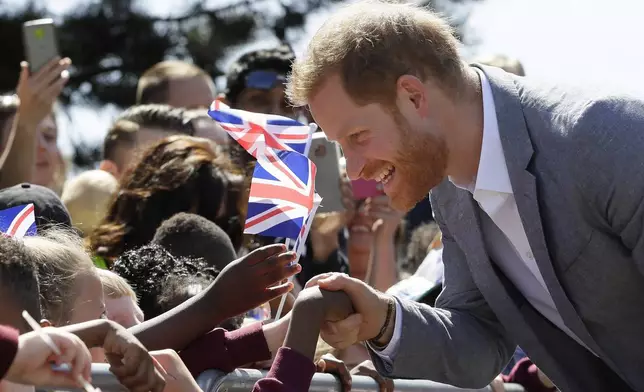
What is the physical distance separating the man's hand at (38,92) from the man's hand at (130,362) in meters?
2.69

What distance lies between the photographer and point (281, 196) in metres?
3.81

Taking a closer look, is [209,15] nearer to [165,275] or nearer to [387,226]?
[387,226]

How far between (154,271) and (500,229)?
1.15m

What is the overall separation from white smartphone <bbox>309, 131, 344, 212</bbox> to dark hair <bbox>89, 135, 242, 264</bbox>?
320 millimetres

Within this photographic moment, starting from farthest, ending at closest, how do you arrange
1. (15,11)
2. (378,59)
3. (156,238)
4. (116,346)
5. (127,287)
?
(15,11), (156,238), (127,287), (378,59), (116,346)

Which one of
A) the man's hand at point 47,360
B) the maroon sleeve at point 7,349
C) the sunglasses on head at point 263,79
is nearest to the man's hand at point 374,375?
the man's hand at point 47,360

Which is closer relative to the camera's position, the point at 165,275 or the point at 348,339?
the point at 348,339

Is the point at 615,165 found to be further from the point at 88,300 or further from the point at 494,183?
the point at 88,300

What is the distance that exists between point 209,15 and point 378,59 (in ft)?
31.0

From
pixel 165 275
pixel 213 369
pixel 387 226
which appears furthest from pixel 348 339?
pixel 387 226

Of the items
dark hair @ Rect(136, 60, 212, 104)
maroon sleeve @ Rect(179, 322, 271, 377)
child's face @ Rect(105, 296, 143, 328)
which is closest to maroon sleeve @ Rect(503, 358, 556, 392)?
maroon sleeve @ Rect(179, 322, 271, 377)

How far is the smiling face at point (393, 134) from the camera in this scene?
10.7 feet

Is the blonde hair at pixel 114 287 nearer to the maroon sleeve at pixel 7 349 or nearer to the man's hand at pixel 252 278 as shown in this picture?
the man's hand at pixel 252 278

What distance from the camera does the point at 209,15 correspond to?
1251cm
